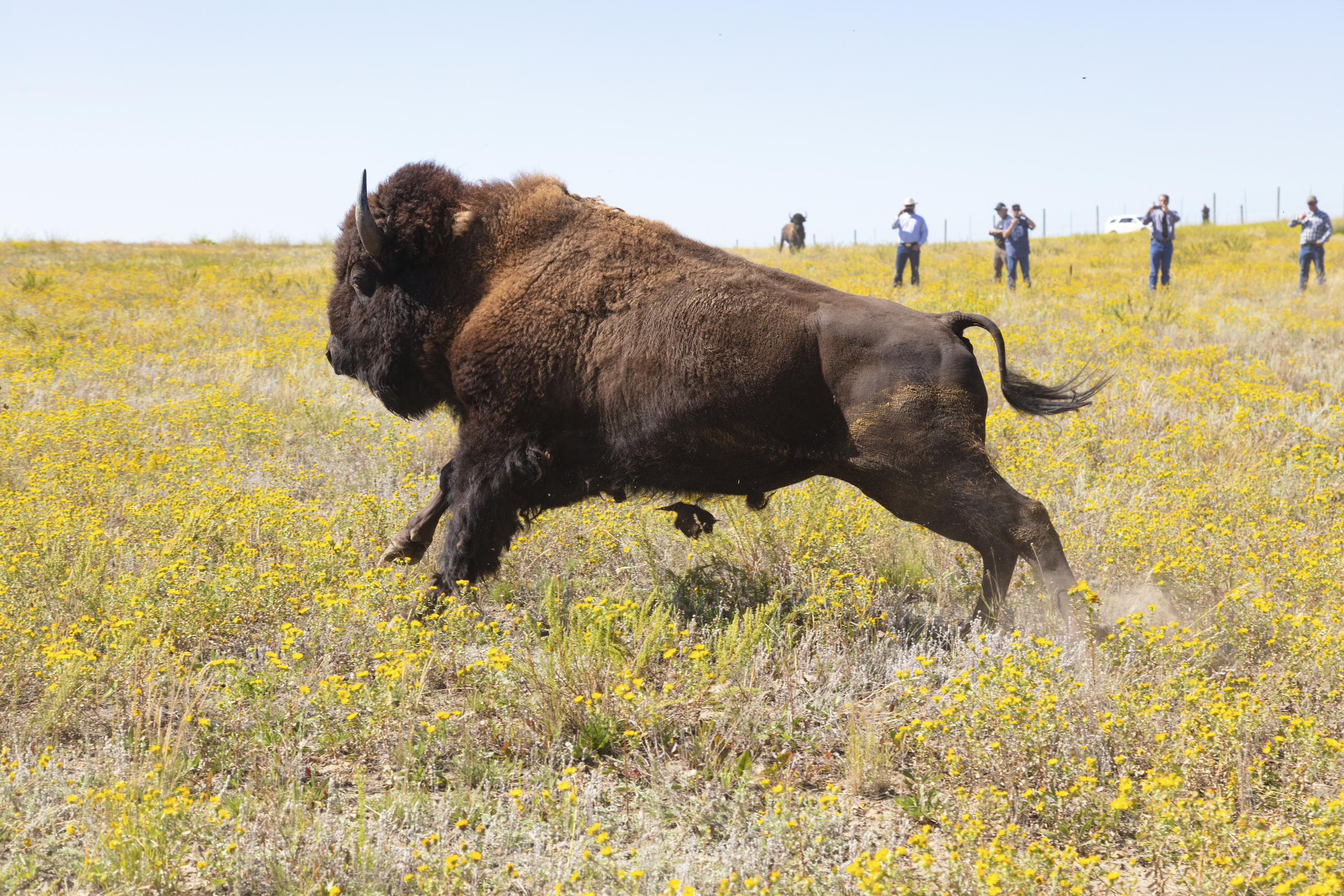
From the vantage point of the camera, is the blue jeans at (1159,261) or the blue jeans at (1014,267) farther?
the blue jeans at (1014,267)

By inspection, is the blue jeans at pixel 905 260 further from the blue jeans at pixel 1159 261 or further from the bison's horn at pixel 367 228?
the bison's horn at pixel 367 228

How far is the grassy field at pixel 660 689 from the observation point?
238 cm

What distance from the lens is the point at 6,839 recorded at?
2447 mm

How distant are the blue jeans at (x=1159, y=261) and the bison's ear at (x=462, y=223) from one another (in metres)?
14.9

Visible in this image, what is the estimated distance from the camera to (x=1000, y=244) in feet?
59.3

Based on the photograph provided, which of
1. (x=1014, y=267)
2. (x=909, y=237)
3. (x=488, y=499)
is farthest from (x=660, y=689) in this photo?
(x=1014, y=267)

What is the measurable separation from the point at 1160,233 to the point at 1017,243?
234cm

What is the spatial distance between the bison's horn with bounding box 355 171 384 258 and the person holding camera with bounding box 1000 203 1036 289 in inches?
578

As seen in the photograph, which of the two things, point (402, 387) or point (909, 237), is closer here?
point (402, 387)

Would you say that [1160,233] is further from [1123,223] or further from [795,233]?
[1123,223]

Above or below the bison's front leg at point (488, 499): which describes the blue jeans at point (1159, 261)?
above

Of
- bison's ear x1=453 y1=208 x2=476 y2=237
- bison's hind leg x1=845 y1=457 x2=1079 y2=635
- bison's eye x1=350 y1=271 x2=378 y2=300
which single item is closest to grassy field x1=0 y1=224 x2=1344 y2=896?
bison's hind leg x1=845 y1=457 x2=1079 y2=635

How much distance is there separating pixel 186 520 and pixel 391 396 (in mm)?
1255

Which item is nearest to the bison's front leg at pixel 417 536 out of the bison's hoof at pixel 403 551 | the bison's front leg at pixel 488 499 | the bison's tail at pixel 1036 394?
the bison's hoof at pixel 403 551
